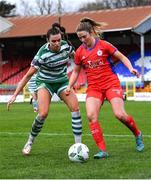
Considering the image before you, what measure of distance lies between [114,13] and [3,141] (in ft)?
122

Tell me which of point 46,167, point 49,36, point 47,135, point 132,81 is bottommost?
point 132,81

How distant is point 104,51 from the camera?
359 inches

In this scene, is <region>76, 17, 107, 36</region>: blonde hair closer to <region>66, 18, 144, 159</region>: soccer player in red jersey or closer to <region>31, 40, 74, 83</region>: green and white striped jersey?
<region>66, 18, 144, 159</region>: soccer player in red jersey

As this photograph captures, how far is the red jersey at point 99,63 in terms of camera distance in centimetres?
912

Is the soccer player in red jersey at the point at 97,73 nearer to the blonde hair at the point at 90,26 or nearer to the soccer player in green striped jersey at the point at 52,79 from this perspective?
the blonde hair at the point at 90,26

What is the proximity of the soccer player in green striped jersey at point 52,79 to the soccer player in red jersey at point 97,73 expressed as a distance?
30 centimetres

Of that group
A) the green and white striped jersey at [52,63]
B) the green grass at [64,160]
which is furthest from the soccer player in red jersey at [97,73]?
the green grass at [64,160]

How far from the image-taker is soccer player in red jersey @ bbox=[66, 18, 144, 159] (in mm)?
9008

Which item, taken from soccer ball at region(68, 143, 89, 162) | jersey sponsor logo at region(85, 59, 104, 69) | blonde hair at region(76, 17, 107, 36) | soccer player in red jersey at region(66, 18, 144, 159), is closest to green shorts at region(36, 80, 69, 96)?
soccer player in red jersey at region(66, 18, 144, 159)

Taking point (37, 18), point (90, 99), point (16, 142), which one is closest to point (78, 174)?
point (90, 99)

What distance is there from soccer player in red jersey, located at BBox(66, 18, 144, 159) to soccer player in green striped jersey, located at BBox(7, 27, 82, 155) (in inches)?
11.9

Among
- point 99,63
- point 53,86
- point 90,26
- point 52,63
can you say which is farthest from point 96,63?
point 53,86

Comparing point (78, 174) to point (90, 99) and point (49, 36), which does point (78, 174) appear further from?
point (49, 36)

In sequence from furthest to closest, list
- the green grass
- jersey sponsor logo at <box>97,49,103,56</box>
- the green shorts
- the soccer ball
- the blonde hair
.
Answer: the green shorts, jersey sponsor logo at <box>97,49,103,56</box>, the blonde hair, the soccer ball, the green grass
